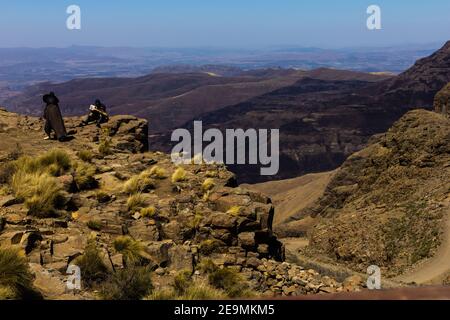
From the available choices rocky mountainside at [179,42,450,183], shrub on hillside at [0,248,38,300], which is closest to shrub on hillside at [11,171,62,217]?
shrub on hillside at [0,248,38,300]

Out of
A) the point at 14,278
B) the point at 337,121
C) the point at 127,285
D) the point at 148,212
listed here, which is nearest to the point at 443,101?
the point at 148,212

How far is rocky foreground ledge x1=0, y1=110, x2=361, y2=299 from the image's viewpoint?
8.59m

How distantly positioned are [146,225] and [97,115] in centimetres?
1305

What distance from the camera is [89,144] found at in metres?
19.1

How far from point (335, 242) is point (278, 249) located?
1391 centimetres

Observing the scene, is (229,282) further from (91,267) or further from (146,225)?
(146,225)

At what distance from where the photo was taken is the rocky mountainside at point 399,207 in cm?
2220

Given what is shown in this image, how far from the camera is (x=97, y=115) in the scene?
74.6ft

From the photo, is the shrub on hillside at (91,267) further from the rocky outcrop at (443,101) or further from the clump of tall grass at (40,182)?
the rocky outcrop at (443,101)

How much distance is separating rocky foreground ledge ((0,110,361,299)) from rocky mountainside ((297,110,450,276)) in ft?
36.7

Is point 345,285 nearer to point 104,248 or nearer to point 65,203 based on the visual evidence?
point 104,248

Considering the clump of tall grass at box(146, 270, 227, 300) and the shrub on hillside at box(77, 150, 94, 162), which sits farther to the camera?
the shrub on hillside at box(77, 150, 94, 162)

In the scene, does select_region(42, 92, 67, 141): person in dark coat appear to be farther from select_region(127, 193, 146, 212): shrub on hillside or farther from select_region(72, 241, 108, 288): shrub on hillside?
select_region(72, 241, 108, 288): shrub on hillside
